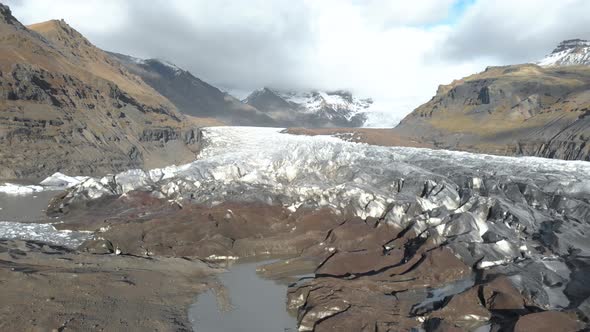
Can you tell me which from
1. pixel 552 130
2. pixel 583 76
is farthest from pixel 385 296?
pixel 583 76

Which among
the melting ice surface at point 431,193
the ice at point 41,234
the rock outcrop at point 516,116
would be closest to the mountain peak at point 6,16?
the melting ice surface at point 431,193

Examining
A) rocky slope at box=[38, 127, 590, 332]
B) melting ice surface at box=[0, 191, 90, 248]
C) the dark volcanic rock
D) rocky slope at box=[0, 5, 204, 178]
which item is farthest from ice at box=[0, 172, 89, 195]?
the dark volcanic rock

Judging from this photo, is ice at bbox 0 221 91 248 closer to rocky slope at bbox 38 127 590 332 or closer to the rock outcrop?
rocky slope at bbox 38 127 590 332

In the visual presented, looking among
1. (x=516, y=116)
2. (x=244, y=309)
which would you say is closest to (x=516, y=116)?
(x=516, y=116)

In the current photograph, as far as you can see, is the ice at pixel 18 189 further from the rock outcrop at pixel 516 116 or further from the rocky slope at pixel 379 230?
the rock outcrop at pixel 516 116

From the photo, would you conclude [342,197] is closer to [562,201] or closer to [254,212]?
[254,212]

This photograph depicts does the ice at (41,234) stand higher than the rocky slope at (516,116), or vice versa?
the rocky slope at (516,116)
